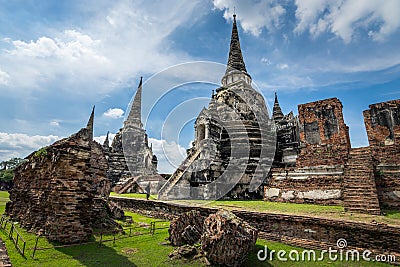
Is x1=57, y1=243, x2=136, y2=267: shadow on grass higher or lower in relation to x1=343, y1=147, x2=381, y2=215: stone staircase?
lower

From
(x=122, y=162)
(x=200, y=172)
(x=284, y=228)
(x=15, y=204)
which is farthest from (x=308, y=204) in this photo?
(x=122, y=162)

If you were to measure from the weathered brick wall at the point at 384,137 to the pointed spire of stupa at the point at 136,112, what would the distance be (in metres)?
34.3

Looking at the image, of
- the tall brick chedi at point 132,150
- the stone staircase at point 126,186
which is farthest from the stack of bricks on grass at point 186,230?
the tall brick chedi at point 132,150

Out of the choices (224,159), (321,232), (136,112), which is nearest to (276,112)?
(224,159)

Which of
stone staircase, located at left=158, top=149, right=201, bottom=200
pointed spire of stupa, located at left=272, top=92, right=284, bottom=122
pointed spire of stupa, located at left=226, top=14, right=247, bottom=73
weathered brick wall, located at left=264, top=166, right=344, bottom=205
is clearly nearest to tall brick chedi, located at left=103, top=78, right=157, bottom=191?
stone staircase, located at left=158, top=149, right=201, bottom=200

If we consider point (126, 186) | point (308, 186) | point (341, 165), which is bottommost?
point (126, 186)

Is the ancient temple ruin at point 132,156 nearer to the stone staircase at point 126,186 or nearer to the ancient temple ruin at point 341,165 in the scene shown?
the stone staircase at point 126,186

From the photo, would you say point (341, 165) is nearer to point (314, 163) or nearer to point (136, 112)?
point (314, 163)

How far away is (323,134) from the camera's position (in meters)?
12.0

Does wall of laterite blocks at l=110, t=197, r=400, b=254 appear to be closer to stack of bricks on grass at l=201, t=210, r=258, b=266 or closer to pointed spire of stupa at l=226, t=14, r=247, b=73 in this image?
stack of bricks on grass at l=201, t=210, r=258, b=266

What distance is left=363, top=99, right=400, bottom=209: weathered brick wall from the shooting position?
9.14 meters

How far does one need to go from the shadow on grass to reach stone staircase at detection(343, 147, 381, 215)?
24.4 feet

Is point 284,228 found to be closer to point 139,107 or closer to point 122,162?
point 122,162

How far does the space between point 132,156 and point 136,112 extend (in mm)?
8226
